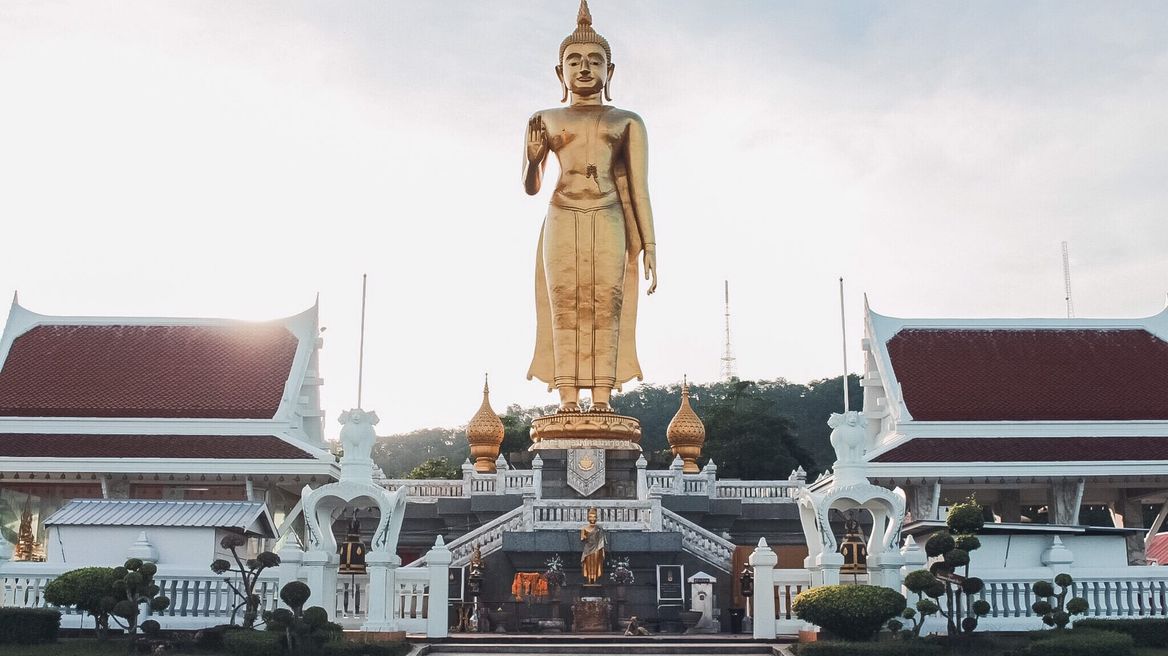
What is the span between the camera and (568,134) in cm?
2853

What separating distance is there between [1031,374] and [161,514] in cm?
1937

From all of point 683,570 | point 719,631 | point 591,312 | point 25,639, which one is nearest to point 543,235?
point 591,312

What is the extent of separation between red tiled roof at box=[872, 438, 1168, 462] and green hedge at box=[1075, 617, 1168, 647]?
409 inches

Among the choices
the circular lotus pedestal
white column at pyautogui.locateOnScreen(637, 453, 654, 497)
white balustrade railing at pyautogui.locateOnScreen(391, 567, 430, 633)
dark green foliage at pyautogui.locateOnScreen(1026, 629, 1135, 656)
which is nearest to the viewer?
dark green foliage at pyautogui.locateOnScreen(1026, 629, 1135, 656)

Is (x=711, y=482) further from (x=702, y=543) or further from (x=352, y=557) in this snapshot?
(x=352, y=557)

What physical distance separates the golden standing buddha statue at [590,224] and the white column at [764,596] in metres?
12.7

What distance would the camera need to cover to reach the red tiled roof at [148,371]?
2652 centimetres

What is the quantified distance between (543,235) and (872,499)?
1459 centimetres

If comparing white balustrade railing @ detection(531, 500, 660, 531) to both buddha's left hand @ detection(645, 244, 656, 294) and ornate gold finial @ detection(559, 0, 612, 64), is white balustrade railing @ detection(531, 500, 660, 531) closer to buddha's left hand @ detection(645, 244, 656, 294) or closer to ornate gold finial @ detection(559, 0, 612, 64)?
buddha's left hand @ detection(645, 244, 656, 294)

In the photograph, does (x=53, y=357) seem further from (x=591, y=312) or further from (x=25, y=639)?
(x=25, y=639)

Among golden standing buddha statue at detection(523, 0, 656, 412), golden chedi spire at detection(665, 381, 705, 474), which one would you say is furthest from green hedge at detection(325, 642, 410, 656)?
golden chedi spire at detection(665, 381, 705, 474)

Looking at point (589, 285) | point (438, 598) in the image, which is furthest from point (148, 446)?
point (438, 598)

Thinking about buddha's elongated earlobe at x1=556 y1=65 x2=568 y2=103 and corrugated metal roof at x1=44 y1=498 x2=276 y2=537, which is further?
buddha's elongated earlobe at x1=556 y1=65 x2=568 y2=103

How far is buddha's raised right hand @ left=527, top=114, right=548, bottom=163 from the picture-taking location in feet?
93.3
